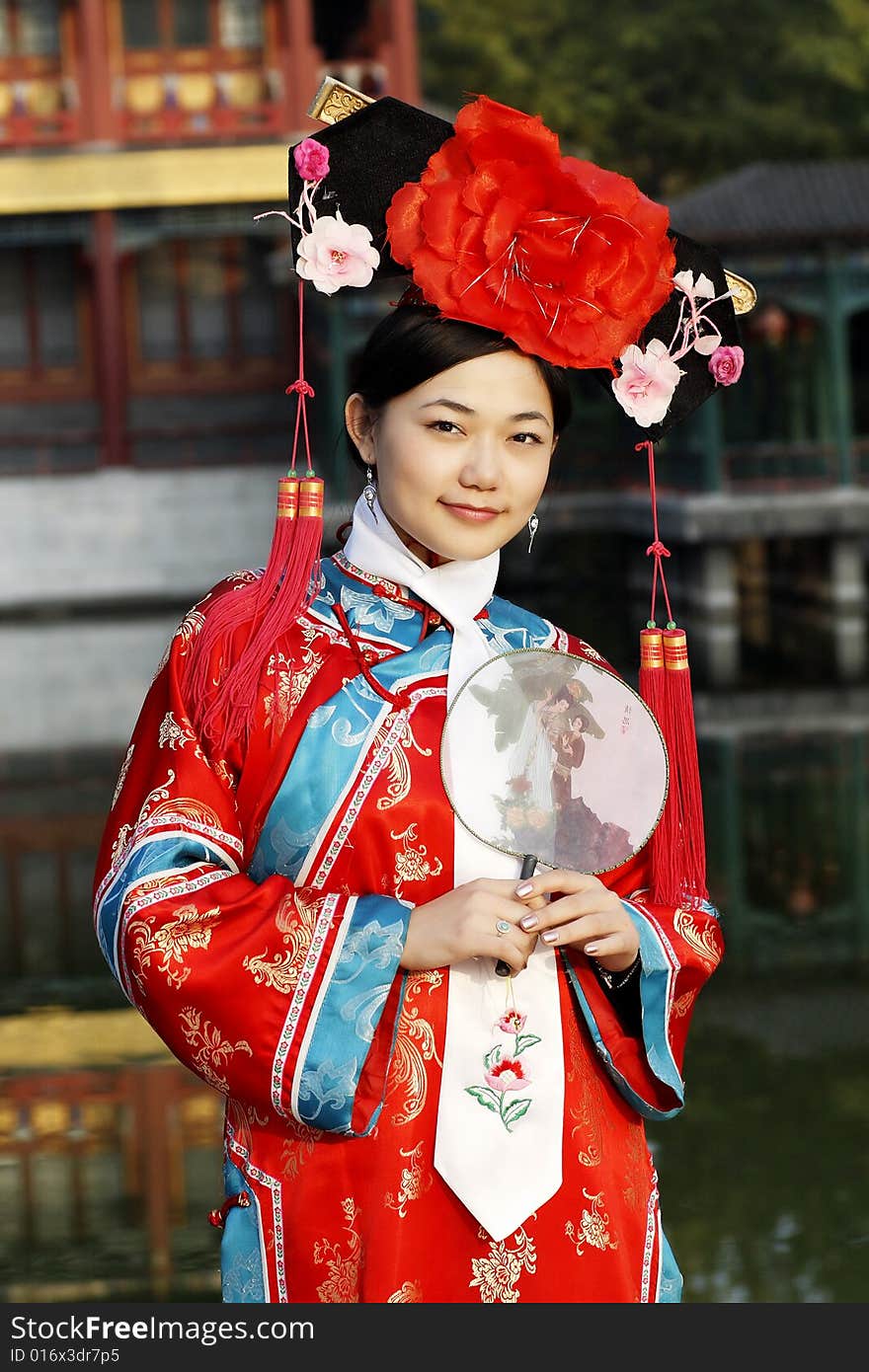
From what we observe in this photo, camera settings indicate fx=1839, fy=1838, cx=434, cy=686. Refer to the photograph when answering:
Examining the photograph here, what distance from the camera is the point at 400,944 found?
1.82m

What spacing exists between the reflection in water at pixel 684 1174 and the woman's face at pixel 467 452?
2.26 meters

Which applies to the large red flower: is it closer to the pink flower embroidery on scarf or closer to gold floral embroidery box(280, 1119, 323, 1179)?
the pink flower embroidery on scarf

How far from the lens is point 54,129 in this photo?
2025 cm

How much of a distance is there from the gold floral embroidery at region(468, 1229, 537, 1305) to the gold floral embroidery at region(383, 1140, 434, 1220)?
80 mm

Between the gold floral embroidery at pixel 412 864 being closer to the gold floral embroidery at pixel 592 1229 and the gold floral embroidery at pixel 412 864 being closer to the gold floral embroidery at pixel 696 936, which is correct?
the gold floral embroidery at pixel 696 936

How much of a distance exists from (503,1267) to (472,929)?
389 mm

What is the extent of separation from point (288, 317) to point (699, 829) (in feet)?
65.5

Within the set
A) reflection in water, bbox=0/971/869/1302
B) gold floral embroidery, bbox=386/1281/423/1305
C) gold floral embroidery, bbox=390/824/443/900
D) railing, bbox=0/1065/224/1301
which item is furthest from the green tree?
gold floral embroidery, bbox=386/1281/423/1305

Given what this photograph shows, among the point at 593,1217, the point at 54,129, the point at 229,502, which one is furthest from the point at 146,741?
the point at 54,129

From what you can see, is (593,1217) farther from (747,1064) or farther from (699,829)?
(747,1064)

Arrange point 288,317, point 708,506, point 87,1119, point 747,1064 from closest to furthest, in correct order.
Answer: point 87,1119, point 747,1064, point 708,506, point 288,317

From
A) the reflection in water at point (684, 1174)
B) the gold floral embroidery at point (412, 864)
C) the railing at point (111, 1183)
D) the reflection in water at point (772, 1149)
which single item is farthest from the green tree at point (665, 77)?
the gold floral embroidery at point (412, 864)

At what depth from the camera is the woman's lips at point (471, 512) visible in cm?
199

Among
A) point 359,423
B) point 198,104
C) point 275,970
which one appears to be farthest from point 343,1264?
point 198,104
